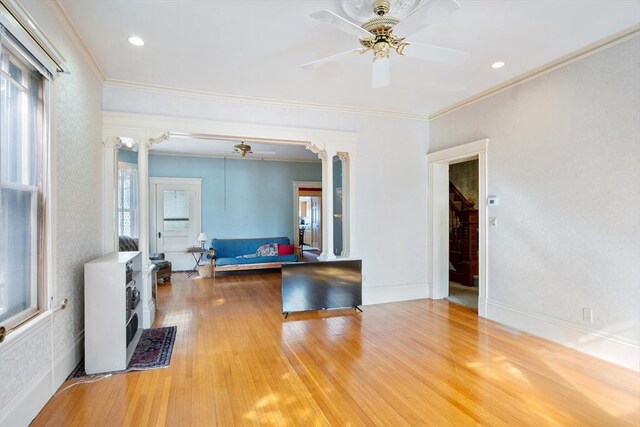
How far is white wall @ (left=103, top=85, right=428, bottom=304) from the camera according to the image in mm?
4898

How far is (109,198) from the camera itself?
12.4 feet

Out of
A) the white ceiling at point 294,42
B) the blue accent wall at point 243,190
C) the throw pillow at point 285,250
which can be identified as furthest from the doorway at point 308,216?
the white ceiling at point 294,42

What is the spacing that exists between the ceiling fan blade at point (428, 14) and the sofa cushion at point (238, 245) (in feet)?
21.0

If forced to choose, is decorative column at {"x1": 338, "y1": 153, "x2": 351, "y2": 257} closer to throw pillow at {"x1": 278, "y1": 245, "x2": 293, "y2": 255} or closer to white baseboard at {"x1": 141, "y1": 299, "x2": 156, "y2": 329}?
white baseboard at {"x1": 141, "y1": 299, "x2": 156, "y2": 329}

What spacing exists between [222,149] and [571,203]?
6.42 meters

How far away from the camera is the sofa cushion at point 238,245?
7895 millimetres

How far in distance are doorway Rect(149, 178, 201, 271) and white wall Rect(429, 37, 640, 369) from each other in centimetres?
642

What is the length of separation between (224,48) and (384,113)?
107 inches

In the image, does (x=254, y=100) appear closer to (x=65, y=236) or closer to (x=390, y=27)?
(x=390, y=27)

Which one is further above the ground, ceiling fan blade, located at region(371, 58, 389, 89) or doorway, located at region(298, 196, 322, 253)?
ceiling fan blade, located at region(371, 58, 389, 89)

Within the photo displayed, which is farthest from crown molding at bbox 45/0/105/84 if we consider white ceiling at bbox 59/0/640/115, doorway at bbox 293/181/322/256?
doorway at bbox 293/181/322/256

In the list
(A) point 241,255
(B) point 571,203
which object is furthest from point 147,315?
(B) point 571,203

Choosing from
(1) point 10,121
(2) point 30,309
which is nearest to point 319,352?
(2) point 30,309

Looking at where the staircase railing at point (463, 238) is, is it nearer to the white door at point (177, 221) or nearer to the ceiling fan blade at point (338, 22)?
the ceiling fan blade at point (338, 22)
